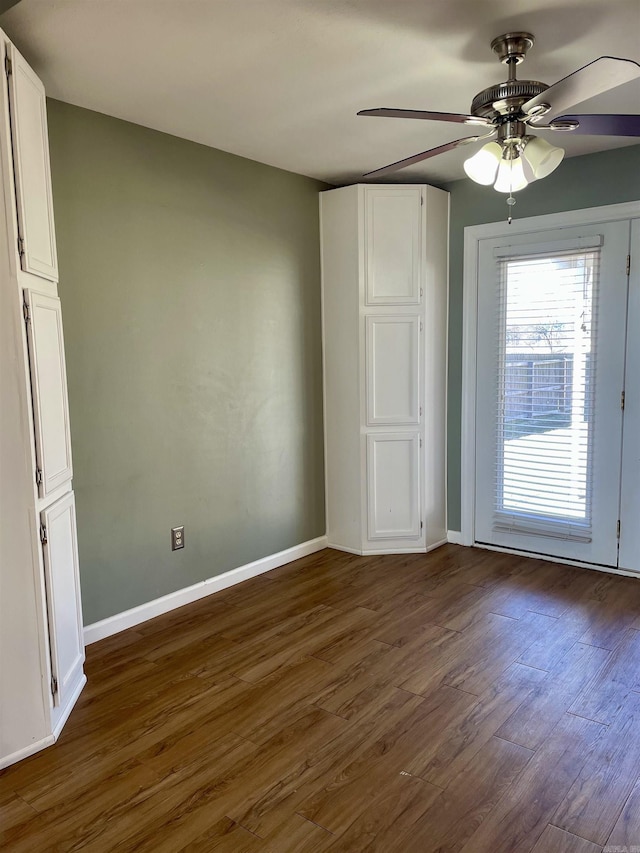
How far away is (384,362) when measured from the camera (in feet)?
13.5

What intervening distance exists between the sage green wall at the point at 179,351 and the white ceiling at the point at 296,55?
0.33 meters

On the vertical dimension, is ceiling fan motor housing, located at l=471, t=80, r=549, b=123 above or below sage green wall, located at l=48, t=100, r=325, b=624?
above

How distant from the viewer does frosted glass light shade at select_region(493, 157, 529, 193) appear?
2238mm

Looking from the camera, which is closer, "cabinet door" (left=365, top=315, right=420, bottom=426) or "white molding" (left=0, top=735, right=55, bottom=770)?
"white molding" (left=0, top=735, right=55, bottom=770)

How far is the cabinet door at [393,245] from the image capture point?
3.97m

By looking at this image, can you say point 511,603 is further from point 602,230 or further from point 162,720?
point 602,230

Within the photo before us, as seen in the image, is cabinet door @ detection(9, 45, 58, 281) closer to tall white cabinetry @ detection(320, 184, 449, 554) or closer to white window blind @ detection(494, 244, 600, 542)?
tall white cabinetry @ detection(320, 184, 449, 554)

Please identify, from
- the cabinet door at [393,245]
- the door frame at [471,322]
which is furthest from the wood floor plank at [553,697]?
the cabinet door at [393,245]

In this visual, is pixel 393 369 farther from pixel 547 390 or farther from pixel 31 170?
pixel 31 170

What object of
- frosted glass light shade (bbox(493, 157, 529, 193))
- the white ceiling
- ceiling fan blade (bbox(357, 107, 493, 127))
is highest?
the white ceiling

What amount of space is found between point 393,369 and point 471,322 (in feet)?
2.09

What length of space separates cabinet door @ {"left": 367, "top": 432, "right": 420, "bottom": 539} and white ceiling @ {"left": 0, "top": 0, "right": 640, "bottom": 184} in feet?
6.24

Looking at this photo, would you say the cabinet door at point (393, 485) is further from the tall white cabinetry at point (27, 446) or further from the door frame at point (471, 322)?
the tall white cabinetry at point (27, 446)

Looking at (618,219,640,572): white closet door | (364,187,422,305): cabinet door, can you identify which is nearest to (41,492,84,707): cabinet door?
(364,187,422,305): cabinet door
